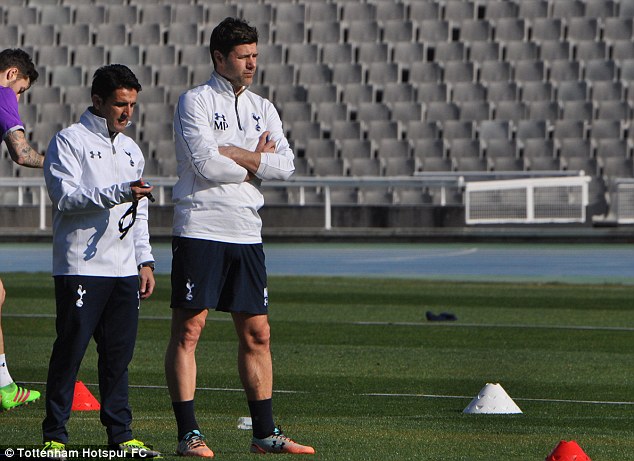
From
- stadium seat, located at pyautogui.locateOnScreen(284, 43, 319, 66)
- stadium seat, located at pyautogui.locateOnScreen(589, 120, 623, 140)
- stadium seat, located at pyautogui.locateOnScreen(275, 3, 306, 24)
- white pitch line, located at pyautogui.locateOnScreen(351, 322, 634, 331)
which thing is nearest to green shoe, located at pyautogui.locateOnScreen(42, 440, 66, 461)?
white pitch line, located at pyautogui.locateOnScreen(351, 322, 634, 331)

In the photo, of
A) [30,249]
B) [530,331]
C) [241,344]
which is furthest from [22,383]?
[30,249]

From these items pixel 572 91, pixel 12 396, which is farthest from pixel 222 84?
pixel 572 91

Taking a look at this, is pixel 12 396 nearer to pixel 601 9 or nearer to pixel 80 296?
pixel 80 296

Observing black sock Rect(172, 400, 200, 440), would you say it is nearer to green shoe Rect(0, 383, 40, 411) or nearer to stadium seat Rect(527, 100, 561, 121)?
green shoe Rect(0, 383, 40, 411)

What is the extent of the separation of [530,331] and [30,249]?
16376 millimetres

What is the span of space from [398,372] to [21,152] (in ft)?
12.4

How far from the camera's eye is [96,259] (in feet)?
20.0

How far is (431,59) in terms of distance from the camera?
107 ft

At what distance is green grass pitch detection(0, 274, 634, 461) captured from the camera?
7160mm

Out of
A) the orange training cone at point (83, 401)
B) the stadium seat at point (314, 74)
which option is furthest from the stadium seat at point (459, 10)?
the orange training cone at point (83, 401)

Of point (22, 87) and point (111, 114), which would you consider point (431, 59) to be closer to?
point (22, 87)

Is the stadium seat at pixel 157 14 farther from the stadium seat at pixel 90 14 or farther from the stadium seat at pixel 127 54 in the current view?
the stadium seat at pixel 90 14

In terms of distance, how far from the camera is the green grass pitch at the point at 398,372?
7160 mm

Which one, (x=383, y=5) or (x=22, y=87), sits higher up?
(x=383, y=5)
